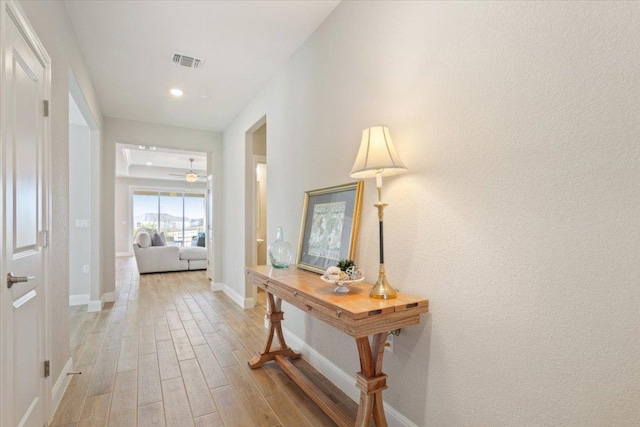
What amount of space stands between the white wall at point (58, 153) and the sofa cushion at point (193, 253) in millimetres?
4935

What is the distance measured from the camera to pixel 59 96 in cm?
223

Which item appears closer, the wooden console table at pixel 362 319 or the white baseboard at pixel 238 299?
the wooden console table at pixel 362 319

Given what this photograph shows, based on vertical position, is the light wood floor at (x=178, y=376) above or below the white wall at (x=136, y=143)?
below

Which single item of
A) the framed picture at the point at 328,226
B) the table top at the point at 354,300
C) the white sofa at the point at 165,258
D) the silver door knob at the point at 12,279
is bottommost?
the white sofa at the point at 165,258

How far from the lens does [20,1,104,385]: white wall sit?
6.57 feet

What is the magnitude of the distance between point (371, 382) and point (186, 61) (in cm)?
319

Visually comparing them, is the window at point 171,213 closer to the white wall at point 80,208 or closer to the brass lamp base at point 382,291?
the white wall at point 80,208

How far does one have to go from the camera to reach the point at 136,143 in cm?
494

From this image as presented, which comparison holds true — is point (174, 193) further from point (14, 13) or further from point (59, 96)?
point (14, 13)

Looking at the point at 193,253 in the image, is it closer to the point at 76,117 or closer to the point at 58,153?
the point at 76,117

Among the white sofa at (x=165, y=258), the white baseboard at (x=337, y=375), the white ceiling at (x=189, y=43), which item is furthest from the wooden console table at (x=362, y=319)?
the white sofa at (x=165, y=258)

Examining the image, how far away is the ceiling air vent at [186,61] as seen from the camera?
3.04 m

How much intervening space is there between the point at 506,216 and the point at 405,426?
1234mm

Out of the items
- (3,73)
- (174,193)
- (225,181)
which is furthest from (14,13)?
(174,193)
